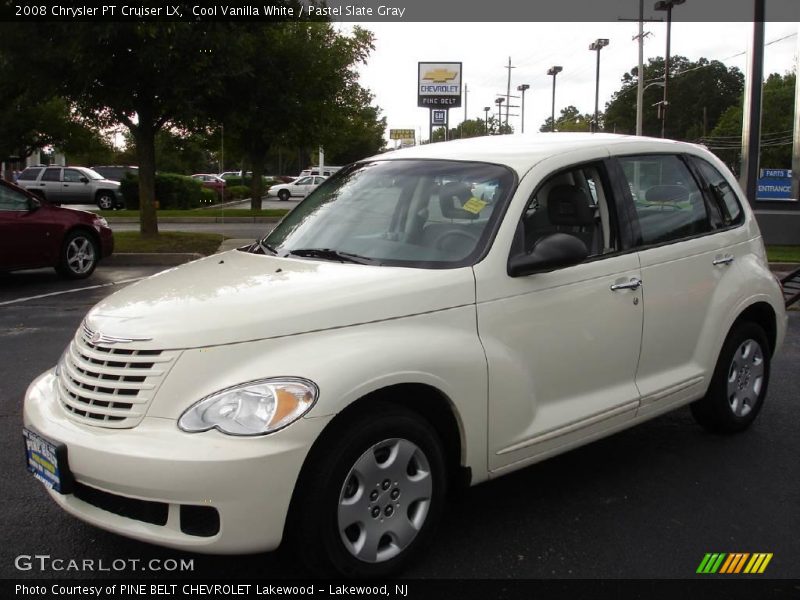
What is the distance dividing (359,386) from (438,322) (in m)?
0.53

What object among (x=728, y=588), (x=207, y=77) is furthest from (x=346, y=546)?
(x=207, y=77)

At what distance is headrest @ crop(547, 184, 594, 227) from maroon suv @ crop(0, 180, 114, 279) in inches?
348

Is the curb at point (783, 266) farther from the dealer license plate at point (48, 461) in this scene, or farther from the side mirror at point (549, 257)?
the dealer license plate at point (48, 461)

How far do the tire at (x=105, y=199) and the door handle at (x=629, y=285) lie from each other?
3137 cm

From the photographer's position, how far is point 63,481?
9.88ft

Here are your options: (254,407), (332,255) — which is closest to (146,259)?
(332,255)

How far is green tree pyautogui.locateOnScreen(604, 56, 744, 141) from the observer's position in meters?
109

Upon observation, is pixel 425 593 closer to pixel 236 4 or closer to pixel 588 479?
pixel 588 479

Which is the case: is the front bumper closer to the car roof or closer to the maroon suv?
the car roof

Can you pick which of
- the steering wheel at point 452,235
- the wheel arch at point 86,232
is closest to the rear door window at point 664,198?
the steering wheel at point 452,235

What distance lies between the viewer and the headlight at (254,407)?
285cm

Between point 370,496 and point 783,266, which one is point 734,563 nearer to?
point 370,496

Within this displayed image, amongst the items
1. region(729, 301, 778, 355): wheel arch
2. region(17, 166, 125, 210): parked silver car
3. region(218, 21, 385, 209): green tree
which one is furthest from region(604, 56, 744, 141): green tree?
region(729, 301, 778, 355): wheel arch

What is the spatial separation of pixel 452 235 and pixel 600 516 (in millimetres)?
1480
